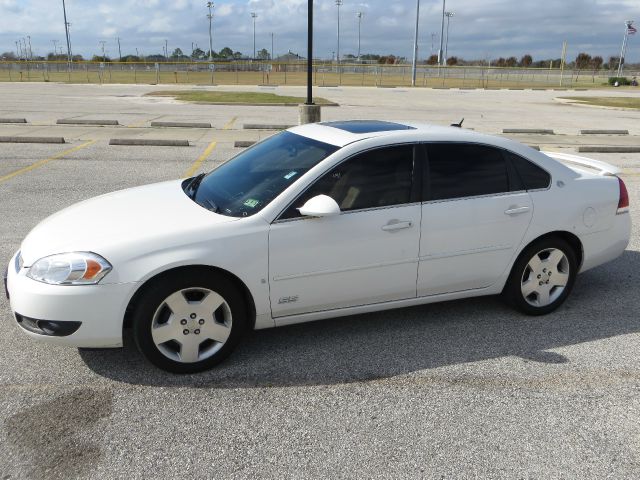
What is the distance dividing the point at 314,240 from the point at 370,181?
2.02ft

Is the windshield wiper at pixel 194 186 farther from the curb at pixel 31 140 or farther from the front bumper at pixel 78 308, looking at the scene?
the curb at pixel 31 140

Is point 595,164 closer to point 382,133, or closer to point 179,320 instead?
point 382,133

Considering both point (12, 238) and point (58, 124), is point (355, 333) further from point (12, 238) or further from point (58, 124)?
point (58, 124)

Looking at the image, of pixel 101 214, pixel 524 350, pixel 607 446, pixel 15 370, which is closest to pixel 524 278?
pixel 524 350

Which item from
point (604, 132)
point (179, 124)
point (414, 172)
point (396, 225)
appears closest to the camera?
point (396, 225)

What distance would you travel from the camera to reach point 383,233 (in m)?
3.92

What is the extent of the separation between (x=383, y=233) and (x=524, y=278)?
1391mm

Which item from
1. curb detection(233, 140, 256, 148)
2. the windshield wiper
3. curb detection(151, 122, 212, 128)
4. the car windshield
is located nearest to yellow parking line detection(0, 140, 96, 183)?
curb detection(233, 140, 256, 148)

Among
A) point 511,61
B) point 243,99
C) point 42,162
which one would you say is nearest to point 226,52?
point 511,61

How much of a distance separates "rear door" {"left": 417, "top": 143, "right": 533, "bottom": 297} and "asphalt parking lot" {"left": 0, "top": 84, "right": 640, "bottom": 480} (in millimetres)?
462

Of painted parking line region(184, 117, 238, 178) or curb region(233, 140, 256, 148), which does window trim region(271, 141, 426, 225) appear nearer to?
painted parking line region(184, 117, 238, 178)

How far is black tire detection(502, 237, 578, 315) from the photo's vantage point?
4.48 m

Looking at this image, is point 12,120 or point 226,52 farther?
point 226,52

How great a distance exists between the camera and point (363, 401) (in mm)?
3391
